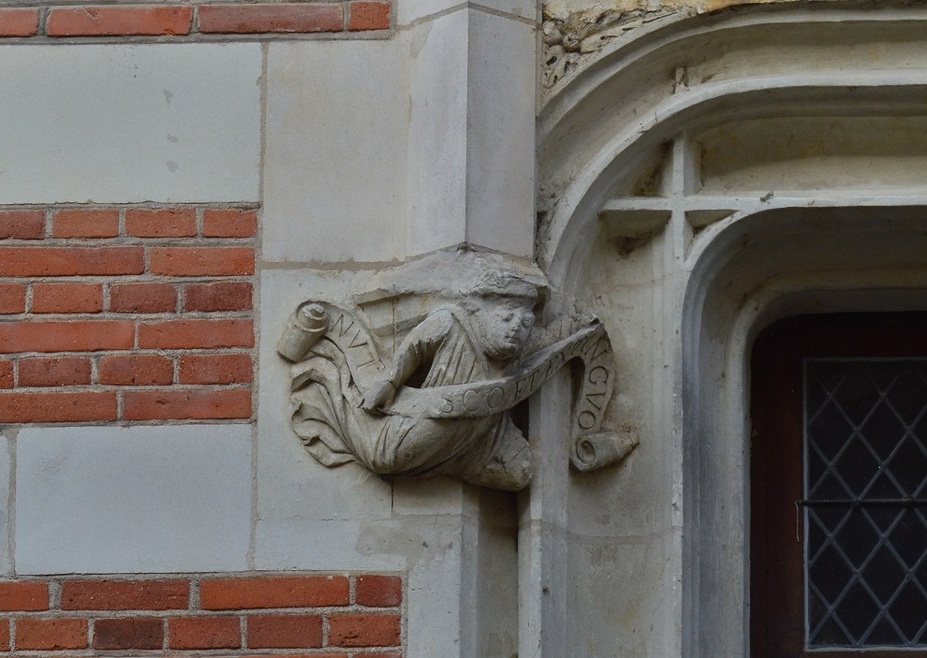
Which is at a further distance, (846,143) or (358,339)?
(846,143)

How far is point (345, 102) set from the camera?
15.6 feet

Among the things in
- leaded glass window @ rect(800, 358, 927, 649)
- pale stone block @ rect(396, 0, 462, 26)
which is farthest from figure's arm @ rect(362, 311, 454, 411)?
leaded glass window @ rect(800, 358, 927, 649)

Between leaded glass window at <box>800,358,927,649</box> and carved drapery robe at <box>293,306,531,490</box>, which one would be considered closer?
carved drapery robe at <box>293,306,531,490</box>

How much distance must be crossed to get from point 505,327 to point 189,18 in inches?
42.0

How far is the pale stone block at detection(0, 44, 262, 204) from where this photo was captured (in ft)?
15.5

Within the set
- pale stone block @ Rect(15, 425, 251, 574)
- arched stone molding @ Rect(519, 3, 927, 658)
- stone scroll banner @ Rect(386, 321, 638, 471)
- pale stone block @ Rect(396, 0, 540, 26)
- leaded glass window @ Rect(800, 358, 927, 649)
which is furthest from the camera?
leaded glass window @ Rect(800, 358, 927, 649)

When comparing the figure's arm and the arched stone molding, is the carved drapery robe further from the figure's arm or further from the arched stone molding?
the arched stone molding

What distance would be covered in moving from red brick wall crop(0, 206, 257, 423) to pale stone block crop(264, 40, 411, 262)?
0.11 meters

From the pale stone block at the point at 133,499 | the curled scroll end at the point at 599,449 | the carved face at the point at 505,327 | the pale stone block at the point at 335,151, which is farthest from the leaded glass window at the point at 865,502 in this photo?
the pale stone block at the point at 133,499

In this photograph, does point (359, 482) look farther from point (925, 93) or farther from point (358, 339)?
point (925, 93)

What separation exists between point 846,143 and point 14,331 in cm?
194

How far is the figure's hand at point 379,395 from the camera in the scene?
445cm

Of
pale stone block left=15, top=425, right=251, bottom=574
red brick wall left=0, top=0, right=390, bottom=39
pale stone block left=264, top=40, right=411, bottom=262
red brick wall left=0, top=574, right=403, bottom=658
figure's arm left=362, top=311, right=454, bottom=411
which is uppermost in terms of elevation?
red brick wall left=0, top=0, right=390, bottom=39

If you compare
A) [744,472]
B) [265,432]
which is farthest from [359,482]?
[744,472]
